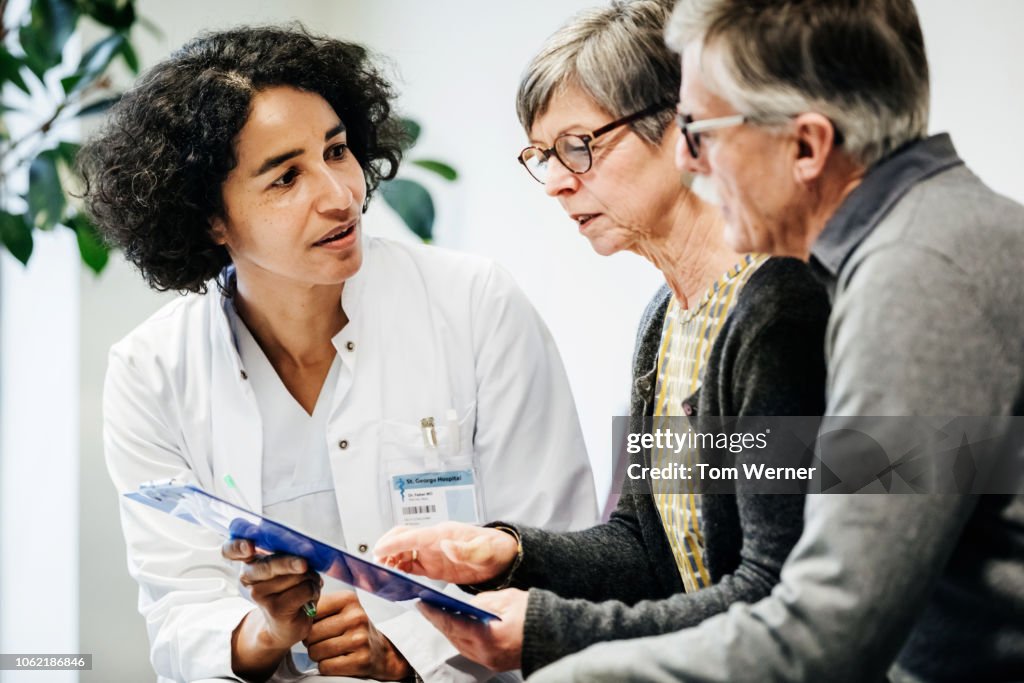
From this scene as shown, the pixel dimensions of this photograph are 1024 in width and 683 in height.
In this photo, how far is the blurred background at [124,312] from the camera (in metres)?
3.11

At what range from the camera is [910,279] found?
2.98 ft

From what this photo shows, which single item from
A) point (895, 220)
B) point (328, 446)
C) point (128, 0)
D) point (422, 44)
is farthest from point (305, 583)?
point (422, 44)

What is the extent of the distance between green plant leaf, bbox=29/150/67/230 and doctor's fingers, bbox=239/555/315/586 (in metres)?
1.59

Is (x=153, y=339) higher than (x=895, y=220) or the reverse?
the reverse

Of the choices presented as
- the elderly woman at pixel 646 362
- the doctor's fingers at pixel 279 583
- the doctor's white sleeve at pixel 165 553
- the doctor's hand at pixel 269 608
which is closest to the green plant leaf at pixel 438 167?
the doctor's white sleeve at pixel 165 553

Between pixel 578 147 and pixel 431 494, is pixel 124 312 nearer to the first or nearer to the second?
pixel 431 494

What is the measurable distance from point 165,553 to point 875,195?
1.35m

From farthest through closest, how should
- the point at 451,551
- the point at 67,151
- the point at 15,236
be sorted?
the point at 67,151
the point at 15,236
the point at 451,551

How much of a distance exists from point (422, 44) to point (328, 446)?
198 cm

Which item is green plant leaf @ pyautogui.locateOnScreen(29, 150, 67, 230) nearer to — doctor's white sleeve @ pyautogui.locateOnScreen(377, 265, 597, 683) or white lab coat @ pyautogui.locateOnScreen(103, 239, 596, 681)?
white lab coat @ pyautogui.locateOnScreen(103, 239, 596, 681)

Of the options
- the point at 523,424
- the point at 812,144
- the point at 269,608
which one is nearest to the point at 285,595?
the point at 269,608

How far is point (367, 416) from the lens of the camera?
196cm

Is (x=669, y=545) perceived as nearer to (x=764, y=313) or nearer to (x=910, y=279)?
(x=764, y=313)

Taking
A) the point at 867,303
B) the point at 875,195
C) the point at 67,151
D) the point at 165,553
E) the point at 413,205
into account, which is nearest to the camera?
the point at 867,303
